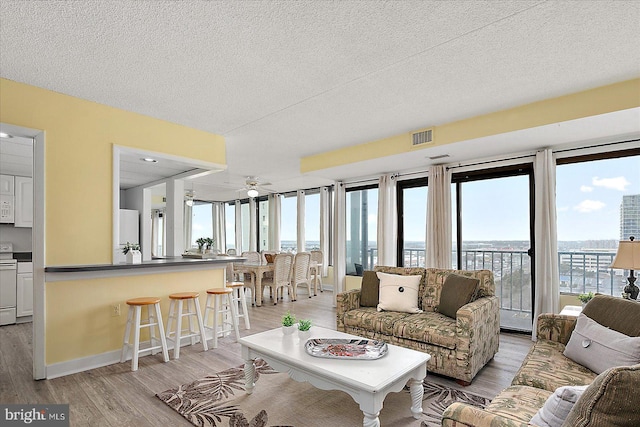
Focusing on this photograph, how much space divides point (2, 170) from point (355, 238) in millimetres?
5958

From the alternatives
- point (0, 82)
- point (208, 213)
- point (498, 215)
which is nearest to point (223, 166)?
point (0, 82)

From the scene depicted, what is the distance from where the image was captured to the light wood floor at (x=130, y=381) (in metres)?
2.45

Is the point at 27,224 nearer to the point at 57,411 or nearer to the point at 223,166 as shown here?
the point at 223,166

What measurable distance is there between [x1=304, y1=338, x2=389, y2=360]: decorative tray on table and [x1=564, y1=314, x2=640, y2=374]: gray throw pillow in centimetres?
124

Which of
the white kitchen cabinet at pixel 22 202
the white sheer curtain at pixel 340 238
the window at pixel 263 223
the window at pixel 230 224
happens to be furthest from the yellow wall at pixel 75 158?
the window at pixel 230 224

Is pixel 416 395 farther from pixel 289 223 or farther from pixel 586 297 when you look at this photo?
pixel 289 223

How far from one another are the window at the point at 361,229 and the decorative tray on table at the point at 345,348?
12.8 feet

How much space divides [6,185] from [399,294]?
623cm

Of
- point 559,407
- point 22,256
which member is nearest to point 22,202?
point 22,256

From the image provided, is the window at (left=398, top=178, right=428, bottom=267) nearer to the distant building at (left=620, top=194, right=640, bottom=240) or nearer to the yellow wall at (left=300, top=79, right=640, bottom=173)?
the yellow wall at (left=300, top=79, right=640, bottom=173)

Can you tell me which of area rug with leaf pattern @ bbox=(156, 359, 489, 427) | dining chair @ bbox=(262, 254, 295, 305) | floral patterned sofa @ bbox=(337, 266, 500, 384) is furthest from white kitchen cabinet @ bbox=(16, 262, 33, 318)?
floral patterned sofa @ bbox=(337, 266, 500, 384)

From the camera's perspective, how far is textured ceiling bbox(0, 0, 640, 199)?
2049 millimetres

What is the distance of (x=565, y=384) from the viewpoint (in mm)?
1923

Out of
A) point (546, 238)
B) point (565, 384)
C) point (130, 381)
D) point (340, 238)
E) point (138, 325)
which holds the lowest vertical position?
point (130, 381)
